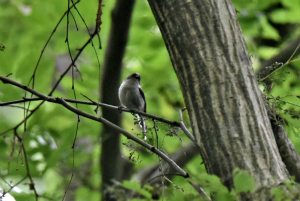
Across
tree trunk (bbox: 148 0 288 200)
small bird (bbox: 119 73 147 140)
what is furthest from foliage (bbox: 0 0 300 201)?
tree trunk (bbox: 148 0 288 200)

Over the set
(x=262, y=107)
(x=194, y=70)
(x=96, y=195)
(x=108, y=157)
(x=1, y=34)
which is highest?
(x=1, y=34)

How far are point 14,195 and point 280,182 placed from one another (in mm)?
2165

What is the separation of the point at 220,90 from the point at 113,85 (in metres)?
2.29

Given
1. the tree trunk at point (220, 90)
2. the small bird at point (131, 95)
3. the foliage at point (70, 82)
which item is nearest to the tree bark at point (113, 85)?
the small bird at point (131, 95)

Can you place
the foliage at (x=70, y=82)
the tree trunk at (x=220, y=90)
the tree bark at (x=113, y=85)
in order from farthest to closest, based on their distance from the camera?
the foliage at (x=70, y=82)
the tree bark at (x=113, y=85)
the tree trunk at (x=220, y=90)

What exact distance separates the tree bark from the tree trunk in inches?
64.7

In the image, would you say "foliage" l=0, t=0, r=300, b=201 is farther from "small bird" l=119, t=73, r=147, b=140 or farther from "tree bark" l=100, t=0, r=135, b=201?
"small bird" l=119, t=73, r=147, b=140

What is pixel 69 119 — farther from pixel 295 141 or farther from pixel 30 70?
pixel 295 141

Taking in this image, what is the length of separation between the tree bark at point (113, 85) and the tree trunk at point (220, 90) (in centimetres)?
164

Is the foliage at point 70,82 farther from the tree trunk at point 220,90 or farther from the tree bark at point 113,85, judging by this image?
the tree trunk at point 220,90

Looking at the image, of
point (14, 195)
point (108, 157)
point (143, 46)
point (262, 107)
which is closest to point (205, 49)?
point (262, 107)

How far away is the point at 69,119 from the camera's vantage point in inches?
219

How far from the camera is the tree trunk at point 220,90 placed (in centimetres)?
206

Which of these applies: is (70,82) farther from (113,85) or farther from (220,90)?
(220,90)
